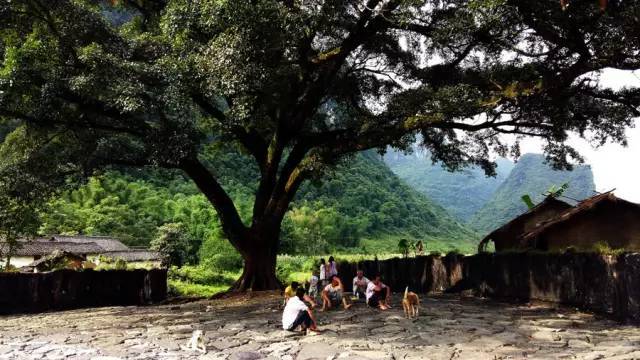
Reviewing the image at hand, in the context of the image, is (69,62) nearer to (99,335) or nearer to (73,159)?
(73,159)

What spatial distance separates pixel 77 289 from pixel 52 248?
26090 millimetres

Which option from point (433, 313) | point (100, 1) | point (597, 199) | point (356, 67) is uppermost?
point (100, 1)

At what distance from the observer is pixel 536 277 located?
1548 cm

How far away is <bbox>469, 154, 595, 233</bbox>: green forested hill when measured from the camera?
10931 centimetres

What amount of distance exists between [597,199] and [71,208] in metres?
59.5

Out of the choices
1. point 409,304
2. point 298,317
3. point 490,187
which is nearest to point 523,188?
point 490,187

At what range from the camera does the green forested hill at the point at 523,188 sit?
109312 mm

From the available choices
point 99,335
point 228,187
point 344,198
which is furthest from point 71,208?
point 99,335

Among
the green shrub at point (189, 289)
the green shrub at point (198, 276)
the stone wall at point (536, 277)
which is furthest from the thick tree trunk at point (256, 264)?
the green shrub at point (198, 276)

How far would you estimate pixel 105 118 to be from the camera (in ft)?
60.3

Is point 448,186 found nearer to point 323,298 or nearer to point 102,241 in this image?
point 102,241

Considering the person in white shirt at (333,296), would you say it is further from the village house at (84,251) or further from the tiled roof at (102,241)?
the tiled roof at (102,241)

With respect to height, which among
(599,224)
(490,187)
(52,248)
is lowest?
(599,224)

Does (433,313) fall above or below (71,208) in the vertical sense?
below
